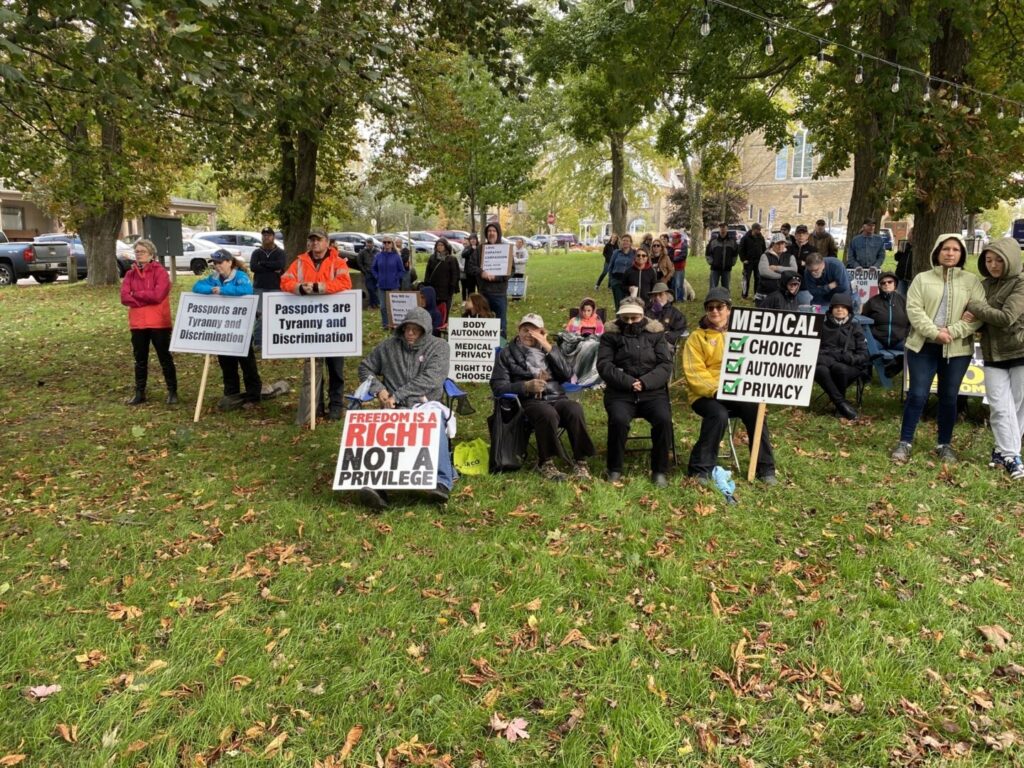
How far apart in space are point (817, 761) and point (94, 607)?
3903 mm

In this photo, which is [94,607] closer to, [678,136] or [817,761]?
[817,761]

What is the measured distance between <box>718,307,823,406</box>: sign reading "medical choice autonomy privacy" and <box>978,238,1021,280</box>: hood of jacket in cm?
167

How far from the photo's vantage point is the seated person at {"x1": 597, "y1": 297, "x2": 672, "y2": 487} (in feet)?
19.9

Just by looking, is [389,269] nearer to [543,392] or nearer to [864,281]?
[864,281]

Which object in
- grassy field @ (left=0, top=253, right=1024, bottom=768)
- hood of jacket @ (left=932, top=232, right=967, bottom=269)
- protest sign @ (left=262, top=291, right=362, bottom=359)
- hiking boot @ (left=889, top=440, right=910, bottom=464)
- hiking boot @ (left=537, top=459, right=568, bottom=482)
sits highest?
hood of jacket @ (left=932, top=232, right=967, bottom=269)

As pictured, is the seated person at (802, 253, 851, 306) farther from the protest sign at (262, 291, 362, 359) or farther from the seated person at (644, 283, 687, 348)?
the protest sign at (262, 291, 362, 359)

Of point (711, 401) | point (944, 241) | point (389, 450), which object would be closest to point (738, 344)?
point (711, 401)

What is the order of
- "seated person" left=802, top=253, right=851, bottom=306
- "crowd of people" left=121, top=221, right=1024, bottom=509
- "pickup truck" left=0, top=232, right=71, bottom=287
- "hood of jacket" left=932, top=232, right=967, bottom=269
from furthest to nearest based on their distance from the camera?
"pickup truck" left=0, top=232, right=71, bottom=287, "seated person" left=802, top=253, right=851, bottom=306, "hood of jacket" left=932, top=232, right=967, bottom=269, "crowd of people" left=121, top=221, right=1024, bottom=509

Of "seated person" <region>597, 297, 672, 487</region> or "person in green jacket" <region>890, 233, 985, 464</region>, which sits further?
"person in green jacket" <region>890, 233, 985, 464</region>

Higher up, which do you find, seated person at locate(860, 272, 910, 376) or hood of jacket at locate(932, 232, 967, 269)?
hood of jacket at locate(932, 232, 967, 269)

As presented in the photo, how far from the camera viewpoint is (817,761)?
3018 mm

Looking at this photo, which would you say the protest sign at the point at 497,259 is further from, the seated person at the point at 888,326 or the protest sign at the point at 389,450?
the protest sign at the point at 389,450

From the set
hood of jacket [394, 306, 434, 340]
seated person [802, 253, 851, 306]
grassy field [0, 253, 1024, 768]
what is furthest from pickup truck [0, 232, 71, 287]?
seated person [802, 253, 851, 306]

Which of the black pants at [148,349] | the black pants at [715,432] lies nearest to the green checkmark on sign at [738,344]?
the black pants at [715,432]
